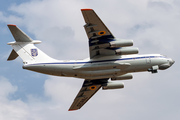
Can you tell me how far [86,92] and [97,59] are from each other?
5.24m

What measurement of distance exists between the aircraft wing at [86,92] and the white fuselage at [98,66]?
3130 millimetres

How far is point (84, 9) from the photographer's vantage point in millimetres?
19969

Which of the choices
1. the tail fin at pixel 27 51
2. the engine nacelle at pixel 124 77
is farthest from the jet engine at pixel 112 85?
the tail fin at pixel 27 51

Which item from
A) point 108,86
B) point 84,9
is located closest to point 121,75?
point 108,86

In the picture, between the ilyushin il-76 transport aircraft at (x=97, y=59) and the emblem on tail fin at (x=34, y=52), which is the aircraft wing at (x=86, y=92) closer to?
the ilyushin il-76 transport aircraft at (x=97, y=59)

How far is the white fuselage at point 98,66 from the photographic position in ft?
75.0

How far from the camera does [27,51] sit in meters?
23.4

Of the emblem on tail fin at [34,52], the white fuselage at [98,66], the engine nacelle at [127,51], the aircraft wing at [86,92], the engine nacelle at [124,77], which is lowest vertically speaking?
the aircraft wing at [86,92]

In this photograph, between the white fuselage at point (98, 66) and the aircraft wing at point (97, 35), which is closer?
the aircraft wing at point (97, 35)

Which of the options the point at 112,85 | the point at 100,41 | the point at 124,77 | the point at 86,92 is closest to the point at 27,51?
the point at 100,41

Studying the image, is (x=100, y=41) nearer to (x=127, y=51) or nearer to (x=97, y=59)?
(x=97, y=59)

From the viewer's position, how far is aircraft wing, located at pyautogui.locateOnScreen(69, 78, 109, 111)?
2702 centimetres

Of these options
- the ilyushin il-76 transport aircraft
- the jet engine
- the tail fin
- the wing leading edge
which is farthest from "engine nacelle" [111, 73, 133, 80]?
the tail fin

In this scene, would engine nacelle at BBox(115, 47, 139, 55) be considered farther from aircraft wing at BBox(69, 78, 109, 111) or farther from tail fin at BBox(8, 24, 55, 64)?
tail fin at BBox(8, 24, 55, 64)
